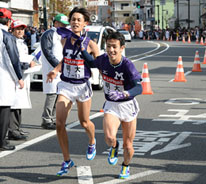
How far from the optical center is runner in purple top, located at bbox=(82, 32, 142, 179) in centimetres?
586

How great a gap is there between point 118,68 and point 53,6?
71.9 meters

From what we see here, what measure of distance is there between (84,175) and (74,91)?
976 mm

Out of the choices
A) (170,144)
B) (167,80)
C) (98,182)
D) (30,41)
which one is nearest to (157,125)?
(170,144)

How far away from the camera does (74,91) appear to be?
21.8 feet

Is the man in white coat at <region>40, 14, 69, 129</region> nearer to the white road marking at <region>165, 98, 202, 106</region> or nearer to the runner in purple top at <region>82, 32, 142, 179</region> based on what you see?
the runner in purple top at <region>82, 32, 142, 179</region>

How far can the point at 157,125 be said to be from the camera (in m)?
9.98

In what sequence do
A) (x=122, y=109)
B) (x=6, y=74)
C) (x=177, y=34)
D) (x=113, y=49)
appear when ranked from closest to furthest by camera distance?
1. (x=113, y=49)
2. (x=122, y=109)
3. (x=6, y=74)
4. (x=177, y=34)

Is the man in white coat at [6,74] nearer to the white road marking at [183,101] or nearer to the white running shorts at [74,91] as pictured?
the white running shorts at [74,91]

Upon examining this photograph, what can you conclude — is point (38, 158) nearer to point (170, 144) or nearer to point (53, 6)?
point (170, 144)

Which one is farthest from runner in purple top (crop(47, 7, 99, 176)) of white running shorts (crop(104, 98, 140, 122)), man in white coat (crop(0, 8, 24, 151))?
man in white coat (crop(0, 8, 24, 151))

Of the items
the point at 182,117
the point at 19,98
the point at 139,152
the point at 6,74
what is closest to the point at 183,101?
the point at 182,117

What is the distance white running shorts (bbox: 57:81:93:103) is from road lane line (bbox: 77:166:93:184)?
0.80m

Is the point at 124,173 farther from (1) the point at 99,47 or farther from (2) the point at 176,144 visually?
(1) the point at 99,47

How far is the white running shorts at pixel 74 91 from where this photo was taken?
6.63 meters
